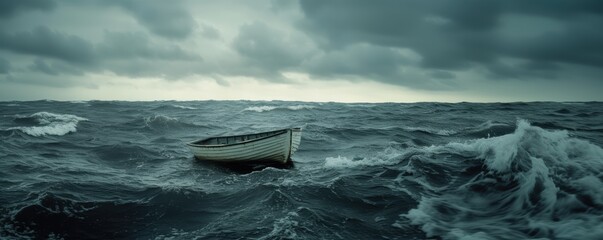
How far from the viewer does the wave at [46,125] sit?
30048mm

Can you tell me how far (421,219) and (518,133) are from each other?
395 inches

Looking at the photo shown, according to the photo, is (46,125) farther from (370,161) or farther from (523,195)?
(523,195)

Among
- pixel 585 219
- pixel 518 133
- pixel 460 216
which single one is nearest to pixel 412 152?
pixel 518 133

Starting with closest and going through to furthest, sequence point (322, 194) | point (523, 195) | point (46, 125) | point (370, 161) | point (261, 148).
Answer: point (523, 195) < point (322, 194) < point (261, 148) < point (370, 161) < point (46, 125)

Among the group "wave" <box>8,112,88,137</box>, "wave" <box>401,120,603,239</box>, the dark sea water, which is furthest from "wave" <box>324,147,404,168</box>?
"wave" <box>8,112,88,137</box>

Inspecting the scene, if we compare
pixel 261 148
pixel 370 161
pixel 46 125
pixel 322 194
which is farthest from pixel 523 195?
pixel 46 125

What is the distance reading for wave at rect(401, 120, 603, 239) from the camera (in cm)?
939

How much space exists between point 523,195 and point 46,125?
4013 centimetres

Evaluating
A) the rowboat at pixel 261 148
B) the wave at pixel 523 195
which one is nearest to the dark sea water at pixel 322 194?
the wave at pixel 523 195

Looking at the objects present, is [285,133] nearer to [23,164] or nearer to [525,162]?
[525,162]

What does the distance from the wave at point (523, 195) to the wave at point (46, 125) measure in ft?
105

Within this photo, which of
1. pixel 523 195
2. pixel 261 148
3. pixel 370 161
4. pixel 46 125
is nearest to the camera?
pixel 523 195

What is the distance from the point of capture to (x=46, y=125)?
1352 inches

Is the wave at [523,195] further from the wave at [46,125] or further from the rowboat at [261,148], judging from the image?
the wave at [46,125]
